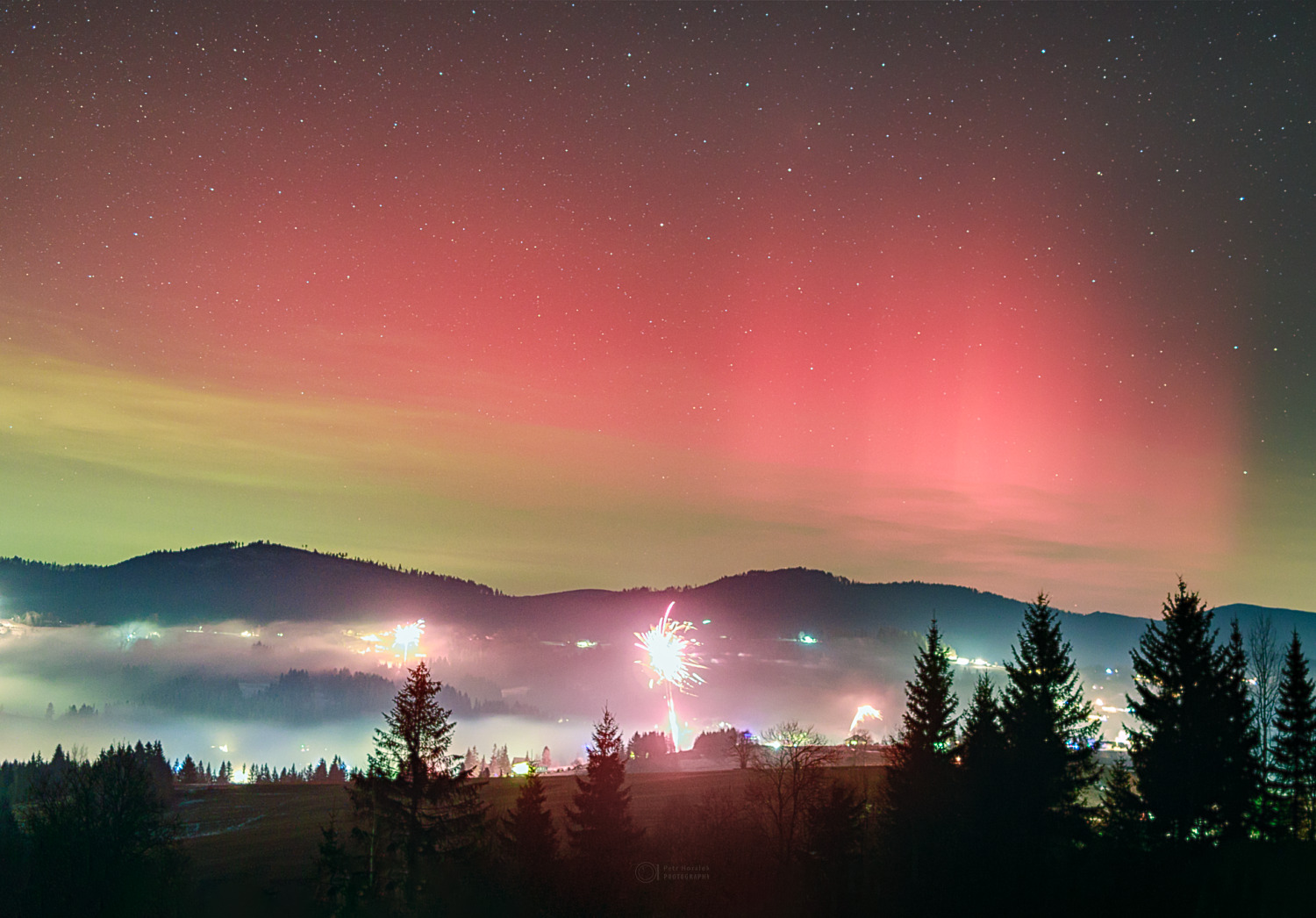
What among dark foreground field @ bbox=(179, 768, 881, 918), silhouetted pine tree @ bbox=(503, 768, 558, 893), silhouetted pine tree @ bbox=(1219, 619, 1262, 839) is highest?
silhouetted pine tree @ bbox=(1219, 619, 1262, 839)

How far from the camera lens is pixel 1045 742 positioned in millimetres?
39250

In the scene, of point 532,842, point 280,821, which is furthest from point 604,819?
point 280,821

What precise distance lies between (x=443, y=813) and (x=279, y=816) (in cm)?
6232

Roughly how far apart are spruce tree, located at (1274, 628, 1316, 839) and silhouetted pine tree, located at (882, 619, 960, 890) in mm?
13444

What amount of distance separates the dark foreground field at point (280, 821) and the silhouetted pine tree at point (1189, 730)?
2913 centimetres

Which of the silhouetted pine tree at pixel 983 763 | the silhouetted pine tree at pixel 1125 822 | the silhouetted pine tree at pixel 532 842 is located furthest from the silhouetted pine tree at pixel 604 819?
the silhouetted pine tree at pixel 1125 822

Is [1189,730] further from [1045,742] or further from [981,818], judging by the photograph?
[981,818]

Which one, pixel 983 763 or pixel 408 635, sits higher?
pixel 408 635

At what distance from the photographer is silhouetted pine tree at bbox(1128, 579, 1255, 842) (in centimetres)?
3584

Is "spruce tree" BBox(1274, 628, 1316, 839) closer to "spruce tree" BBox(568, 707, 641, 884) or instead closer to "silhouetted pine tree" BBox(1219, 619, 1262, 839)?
"silhouetted pine tree" BBox(1219, 619, 1262, 839)

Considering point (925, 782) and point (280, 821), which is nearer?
point (925, 782)

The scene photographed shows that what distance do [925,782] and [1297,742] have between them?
54.4 feet

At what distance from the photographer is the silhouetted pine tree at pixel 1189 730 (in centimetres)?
3584

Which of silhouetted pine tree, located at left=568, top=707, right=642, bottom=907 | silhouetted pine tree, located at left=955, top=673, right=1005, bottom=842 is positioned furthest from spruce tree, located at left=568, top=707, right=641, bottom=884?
silhouetted pine tree, located at left=955, top=673, right=1005, bottom=842
